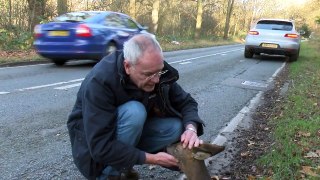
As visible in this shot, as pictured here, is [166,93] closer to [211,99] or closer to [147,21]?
[211,99]

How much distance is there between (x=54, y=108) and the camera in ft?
19.2

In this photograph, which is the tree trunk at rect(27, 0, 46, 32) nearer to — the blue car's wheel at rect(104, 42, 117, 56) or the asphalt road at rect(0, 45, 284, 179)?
the asphalt road at rect(0, 45, 284, 179)

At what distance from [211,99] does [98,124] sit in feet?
15.7

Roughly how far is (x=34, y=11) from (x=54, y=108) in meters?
12.3

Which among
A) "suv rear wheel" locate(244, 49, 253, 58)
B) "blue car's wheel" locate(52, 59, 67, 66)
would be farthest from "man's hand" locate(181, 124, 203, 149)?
"suv rear wheel" locate(244, 49, 253, 58)

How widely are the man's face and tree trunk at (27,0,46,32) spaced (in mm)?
15362

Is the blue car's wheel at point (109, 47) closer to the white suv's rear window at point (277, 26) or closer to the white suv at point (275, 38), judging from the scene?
the white suv at point (275, 38)

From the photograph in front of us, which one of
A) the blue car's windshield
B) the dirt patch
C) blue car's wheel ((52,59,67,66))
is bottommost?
blue car's wheel ((52,59,67,66))

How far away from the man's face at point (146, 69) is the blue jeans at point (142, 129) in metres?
0.18

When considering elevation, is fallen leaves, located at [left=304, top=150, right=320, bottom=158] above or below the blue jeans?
below

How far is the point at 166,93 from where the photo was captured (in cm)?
291

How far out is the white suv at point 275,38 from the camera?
14.5 m

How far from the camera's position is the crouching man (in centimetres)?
253

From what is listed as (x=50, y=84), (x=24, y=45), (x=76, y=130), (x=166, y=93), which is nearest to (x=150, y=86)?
(x=166, y=93)
